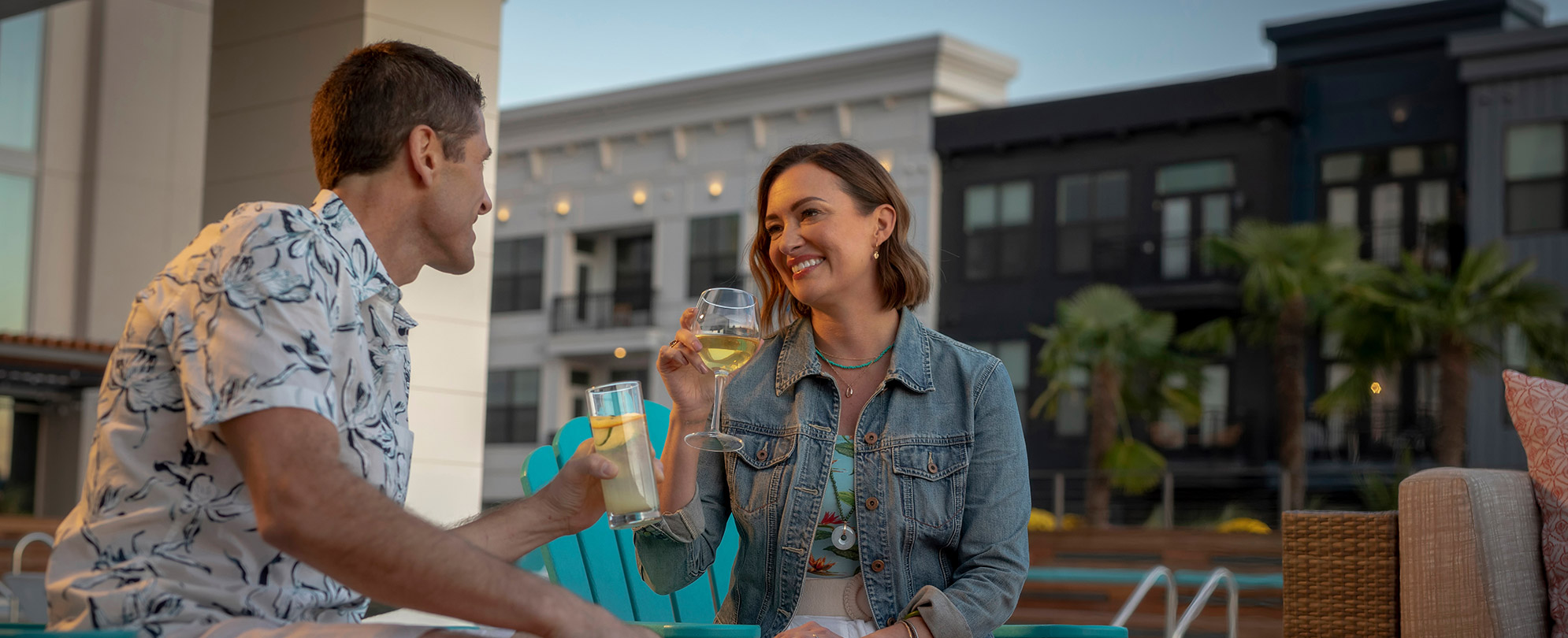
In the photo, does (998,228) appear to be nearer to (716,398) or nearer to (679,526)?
(679,526)

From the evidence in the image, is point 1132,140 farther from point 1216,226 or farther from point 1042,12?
point 1042,12

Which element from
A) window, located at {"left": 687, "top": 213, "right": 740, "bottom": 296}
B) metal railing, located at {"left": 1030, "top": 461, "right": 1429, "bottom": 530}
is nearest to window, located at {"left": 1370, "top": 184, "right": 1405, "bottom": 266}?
metal railing, located at {"left": 1030, "top": 461, "right": 1429, "bottom": 530}

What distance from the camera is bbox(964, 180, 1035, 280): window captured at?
22.4m

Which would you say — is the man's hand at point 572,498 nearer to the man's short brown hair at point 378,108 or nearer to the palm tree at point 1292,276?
the man's short brown hair at point 378,108

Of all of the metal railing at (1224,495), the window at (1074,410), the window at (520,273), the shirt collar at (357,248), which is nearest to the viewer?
the shirt collar at (357,248)

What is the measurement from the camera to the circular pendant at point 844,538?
8.17 feet

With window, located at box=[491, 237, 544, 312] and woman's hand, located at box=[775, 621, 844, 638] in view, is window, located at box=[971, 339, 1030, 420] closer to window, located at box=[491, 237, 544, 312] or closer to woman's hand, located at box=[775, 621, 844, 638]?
window, located at box=[491, 237, 544, 312]

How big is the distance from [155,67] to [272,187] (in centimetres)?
1036

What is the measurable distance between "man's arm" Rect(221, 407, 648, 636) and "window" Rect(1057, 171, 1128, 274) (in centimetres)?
2077

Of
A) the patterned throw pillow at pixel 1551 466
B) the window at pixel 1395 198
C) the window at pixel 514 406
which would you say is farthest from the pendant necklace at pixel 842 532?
the window at pixel 514 406

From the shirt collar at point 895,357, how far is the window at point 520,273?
26.1 meters

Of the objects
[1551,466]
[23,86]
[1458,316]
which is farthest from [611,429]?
[1458,316]

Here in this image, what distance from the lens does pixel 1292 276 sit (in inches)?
658

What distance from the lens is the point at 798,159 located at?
2709 millimetres
